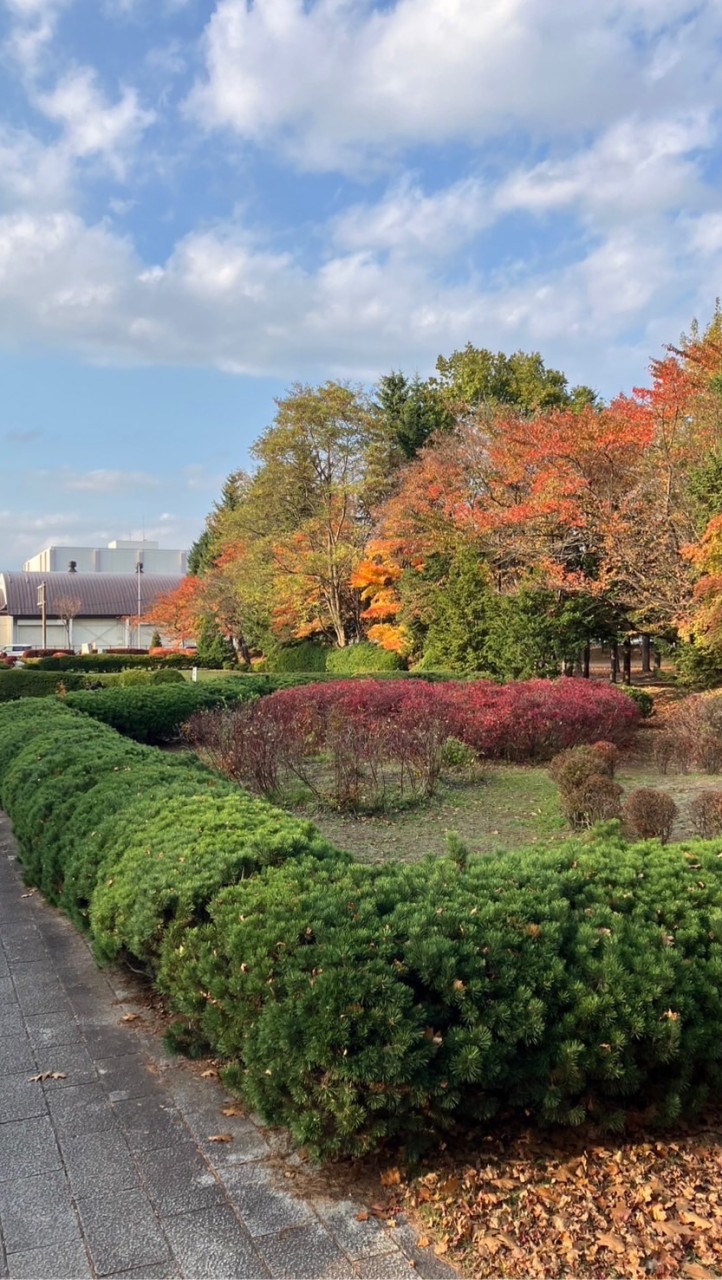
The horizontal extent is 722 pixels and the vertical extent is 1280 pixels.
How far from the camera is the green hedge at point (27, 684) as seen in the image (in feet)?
47.1

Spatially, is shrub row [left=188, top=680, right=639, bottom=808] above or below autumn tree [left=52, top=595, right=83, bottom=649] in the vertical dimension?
below

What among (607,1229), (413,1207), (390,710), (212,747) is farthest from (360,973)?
(390,710)

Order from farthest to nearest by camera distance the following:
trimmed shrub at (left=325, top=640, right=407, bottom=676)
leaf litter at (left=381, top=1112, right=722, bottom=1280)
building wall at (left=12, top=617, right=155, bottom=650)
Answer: building wall at (left=12, top=617, right=155, bottom=650) < trimmed shrub at (left=325, top=640, right=407, bottom=676) < leaf litter at (left=381, top=1112, right=722, bottom=1280)

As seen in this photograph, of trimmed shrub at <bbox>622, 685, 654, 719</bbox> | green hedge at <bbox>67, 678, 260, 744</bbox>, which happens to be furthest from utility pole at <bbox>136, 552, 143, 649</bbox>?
trimmed shrub at <bbox>622, 685, 654, 719</bbox>

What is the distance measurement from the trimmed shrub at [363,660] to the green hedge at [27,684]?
27.3ft

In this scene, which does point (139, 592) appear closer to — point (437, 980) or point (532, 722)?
point (532, 722)

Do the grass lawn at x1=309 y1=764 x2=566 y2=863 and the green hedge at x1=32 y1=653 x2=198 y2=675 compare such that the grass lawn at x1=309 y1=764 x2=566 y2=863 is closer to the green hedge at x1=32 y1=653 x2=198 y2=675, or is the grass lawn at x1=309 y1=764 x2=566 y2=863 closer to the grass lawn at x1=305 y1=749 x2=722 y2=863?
the grass lawn at x1=305 y1=749 x2=722 y2=863

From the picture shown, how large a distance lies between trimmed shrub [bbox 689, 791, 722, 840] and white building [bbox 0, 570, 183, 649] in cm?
5848

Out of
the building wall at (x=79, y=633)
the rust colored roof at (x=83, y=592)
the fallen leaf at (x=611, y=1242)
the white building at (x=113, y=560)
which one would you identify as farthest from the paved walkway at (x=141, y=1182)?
the white building at (x=113, y=560)

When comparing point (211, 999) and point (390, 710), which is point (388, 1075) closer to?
point (211, 999)

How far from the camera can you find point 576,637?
1716 cm

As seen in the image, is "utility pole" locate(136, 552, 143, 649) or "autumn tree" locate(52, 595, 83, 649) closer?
"autumn tree" locate(52, 595, 83, 649)

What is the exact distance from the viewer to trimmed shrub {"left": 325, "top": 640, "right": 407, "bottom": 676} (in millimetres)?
22156

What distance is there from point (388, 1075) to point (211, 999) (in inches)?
28.2
